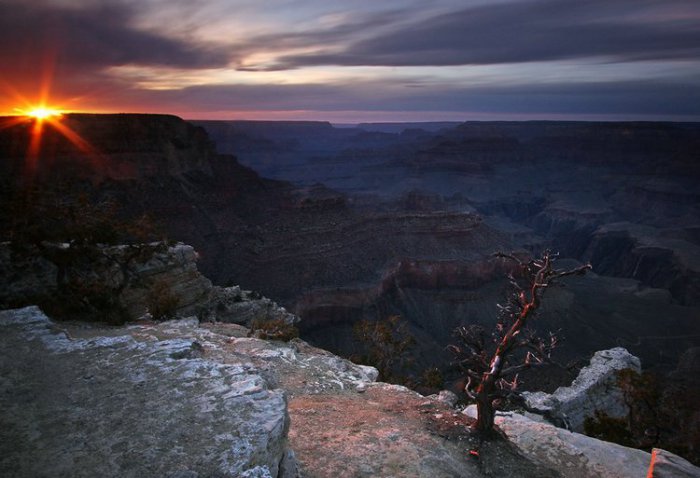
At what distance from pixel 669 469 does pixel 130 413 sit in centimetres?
1064

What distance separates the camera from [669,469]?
8820 mm

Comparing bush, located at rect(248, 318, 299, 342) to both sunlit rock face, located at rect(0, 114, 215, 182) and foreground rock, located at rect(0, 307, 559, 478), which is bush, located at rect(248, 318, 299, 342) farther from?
sunlit rock face, located at rect(0, 114, 215, 182)

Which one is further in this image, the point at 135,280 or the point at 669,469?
the point at 135,280

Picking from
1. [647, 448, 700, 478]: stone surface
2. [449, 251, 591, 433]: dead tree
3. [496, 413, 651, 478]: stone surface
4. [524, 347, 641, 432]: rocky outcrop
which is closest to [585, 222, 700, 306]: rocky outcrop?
[524, 347, 641, 432]: rocky outcrop

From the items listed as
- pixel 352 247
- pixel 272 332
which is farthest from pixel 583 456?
pixel 352 247

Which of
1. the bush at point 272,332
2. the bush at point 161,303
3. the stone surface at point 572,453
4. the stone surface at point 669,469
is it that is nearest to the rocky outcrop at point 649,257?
the stone surface at point 669,469

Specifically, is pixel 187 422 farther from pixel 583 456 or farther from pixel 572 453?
pixel 583 456

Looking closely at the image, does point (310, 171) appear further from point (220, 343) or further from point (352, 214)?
point (220, 343)

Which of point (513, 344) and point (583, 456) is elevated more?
point (513, 344)

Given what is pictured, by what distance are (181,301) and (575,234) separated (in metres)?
87.9

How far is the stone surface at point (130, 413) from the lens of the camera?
17.7ft

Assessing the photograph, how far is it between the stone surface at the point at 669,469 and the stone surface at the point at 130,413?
8.05 metres

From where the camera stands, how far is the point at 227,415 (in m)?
6.31

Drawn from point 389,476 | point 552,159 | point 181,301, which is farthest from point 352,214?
point 552,159
